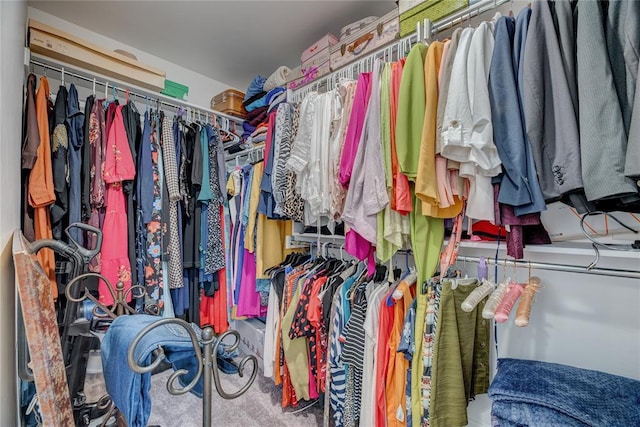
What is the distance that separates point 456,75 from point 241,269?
184 centimetres

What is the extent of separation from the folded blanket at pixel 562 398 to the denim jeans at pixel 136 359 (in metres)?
0.85

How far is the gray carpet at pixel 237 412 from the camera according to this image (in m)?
1.57

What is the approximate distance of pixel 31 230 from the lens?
4.67ft

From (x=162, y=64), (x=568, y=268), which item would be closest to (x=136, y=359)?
(x=568, y=268)

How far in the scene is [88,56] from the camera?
1.71 metres

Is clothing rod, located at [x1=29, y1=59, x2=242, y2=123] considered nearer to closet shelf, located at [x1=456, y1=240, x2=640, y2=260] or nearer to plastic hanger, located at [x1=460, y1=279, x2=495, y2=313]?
closet shelf, located at [x1=456, y1=240, x2=640, y2=260]

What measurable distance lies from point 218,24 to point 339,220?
180 cm

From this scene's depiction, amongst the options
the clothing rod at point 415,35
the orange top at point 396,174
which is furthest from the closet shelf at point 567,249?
the clothing rod at point 415,35

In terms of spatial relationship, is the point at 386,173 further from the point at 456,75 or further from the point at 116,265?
the point at 116,265

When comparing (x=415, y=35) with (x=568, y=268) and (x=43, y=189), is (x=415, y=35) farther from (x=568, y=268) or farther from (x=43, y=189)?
(x=43, y=189)

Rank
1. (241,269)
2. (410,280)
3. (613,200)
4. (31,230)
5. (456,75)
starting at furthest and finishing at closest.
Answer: (241,269)
(31,230)
(410,280)
(456,75)
(613,200)

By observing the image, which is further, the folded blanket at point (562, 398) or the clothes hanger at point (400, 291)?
the clothes hanger at point (400, 291)

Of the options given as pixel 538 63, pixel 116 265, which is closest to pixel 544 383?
pixel 538 63

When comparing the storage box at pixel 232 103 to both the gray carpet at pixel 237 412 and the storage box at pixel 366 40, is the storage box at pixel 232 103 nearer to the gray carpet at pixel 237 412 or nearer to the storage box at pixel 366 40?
the storage box at pixel 366 40
